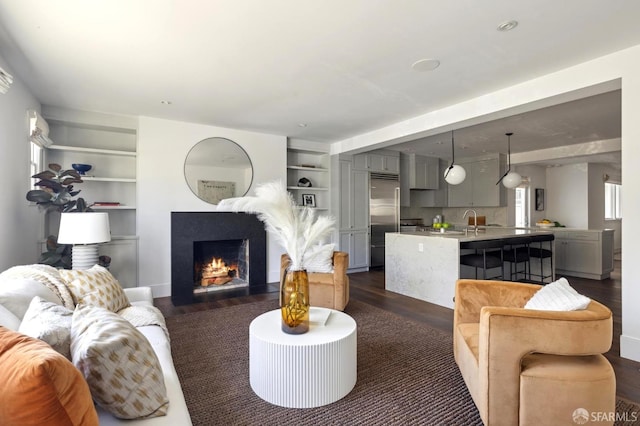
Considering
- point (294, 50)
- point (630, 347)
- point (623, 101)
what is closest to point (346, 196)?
point (294, 50)

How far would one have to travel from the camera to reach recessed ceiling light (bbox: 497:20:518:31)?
7.20 feet

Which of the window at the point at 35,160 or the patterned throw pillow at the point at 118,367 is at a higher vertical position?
the window at the point at 35,160

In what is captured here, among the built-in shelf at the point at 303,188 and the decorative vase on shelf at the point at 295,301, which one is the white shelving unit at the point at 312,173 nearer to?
the built-in shelf at the point at 303,188

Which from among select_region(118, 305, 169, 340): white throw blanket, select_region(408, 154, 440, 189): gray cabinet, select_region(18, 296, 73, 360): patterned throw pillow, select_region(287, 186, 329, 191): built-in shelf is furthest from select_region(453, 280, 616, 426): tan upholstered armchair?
select_region(408, 154, 440, 189): gray cabinet

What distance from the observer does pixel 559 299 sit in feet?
5.62

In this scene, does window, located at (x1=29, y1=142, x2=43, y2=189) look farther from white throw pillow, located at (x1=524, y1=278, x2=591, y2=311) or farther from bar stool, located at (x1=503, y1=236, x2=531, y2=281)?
bar stool, located at (x1=503, y1=236, x2=531, y2=281)

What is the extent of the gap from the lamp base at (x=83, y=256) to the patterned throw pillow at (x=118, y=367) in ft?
7.28

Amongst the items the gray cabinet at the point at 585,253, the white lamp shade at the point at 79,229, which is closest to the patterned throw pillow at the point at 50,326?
the white lamp shade at the point at 79,229

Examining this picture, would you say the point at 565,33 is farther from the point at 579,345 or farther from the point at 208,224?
the point at 208,224

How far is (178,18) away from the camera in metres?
2.16

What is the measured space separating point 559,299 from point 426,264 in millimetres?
2545

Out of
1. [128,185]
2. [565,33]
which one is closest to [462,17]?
[565,33]

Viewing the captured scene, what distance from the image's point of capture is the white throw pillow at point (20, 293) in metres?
1.58

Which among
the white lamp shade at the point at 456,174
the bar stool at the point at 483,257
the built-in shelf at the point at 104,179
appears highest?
the white lamp shade at the point at 456,174
